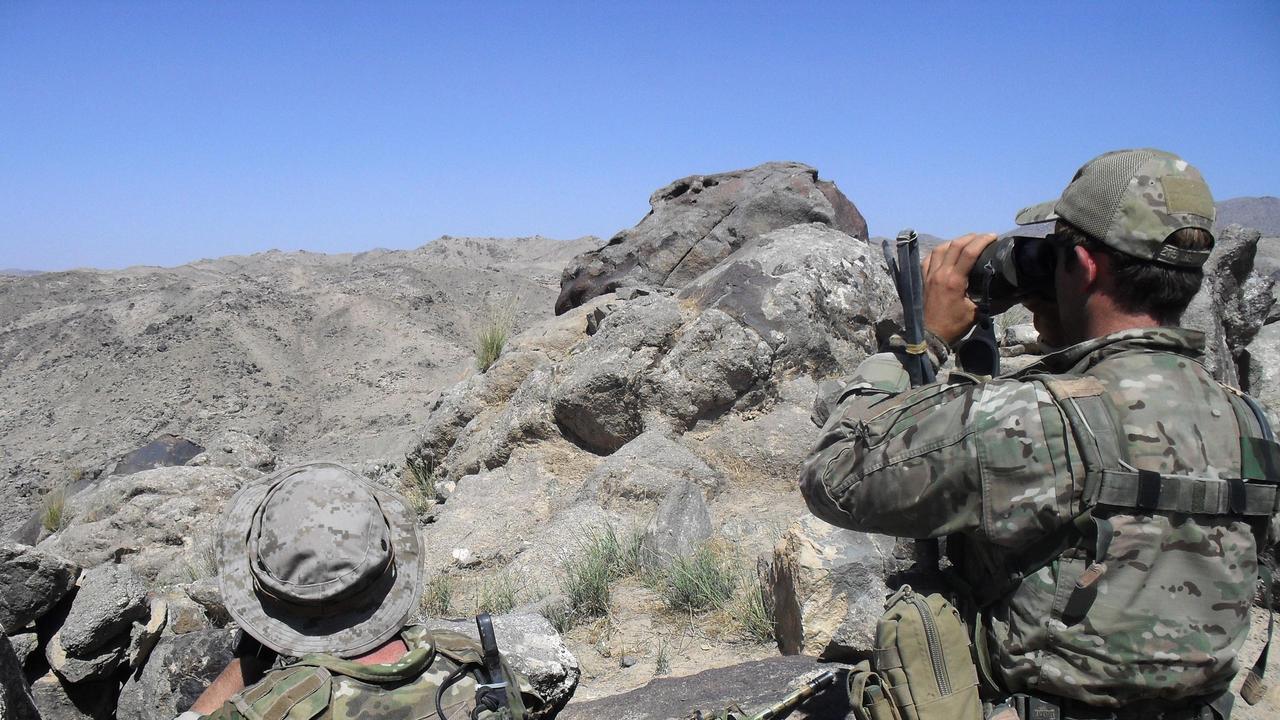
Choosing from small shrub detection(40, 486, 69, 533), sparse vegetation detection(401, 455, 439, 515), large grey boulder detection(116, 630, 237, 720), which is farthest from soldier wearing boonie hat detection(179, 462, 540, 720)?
small shrub detection(40, 486, 69, 533)

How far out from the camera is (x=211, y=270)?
31.0 meters

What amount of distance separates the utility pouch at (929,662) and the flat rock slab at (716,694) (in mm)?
879

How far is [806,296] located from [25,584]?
4630 mm

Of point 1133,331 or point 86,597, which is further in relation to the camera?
point 86,597

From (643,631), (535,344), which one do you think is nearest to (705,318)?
(535,344)

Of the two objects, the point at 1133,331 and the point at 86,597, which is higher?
the point at 1133,331

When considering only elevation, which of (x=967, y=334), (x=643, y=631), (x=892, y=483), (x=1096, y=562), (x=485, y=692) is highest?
(x=967, y=334)

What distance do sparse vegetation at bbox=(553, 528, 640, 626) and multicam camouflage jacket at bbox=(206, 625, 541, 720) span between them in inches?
98.0

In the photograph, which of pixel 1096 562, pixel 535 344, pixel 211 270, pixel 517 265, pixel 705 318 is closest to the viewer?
pixel 1096 562

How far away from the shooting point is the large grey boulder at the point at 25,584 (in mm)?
3969

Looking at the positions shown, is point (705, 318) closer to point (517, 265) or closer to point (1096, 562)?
point (1096, 562)

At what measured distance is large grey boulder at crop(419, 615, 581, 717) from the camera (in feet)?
9.86

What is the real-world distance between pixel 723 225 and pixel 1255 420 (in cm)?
635

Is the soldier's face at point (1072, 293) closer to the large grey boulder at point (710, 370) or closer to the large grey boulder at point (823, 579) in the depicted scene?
the large grey boulder at point (823, 579)
